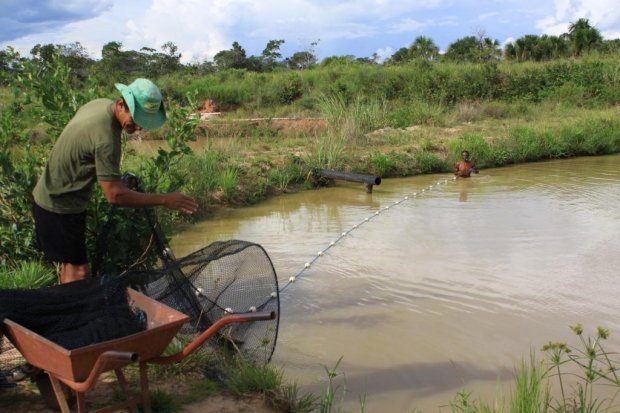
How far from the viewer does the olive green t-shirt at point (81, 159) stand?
3.14 metres

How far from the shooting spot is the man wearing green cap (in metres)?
3.15

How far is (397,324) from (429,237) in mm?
2782

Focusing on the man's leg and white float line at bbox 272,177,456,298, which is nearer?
the man's leg

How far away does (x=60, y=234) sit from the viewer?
3.54m

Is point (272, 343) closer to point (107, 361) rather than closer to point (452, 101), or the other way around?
point (107, 361)

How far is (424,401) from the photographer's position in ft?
12.1

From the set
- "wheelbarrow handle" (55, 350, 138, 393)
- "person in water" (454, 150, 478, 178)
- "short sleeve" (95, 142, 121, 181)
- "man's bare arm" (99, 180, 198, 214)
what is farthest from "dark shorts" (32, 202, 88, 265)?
"person in water" (454, 150, 478, 178)

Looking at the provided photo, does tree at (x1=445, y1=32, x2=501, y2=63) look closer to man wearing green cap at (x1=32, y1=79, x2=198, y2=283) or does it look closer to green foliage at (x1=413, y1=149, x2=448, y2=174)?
green foliage at (x1=413, y1=149, x2=448, y2=174)

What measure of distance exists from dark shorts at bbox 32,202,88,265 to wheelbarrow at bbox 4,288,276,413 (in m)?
0.90

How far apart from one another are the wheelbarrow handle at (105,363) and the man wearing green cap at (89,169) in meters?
1.06

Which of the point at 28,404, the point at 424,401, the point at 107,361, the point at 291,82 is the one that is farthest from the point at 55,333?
the point at 291,82

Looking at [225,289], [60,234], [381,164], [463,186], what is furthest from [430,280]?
[381,164]

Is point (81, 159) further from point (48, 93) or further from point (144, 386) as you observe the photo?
point (48, 93)

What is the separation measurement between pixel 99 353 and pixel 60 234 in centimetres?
136
